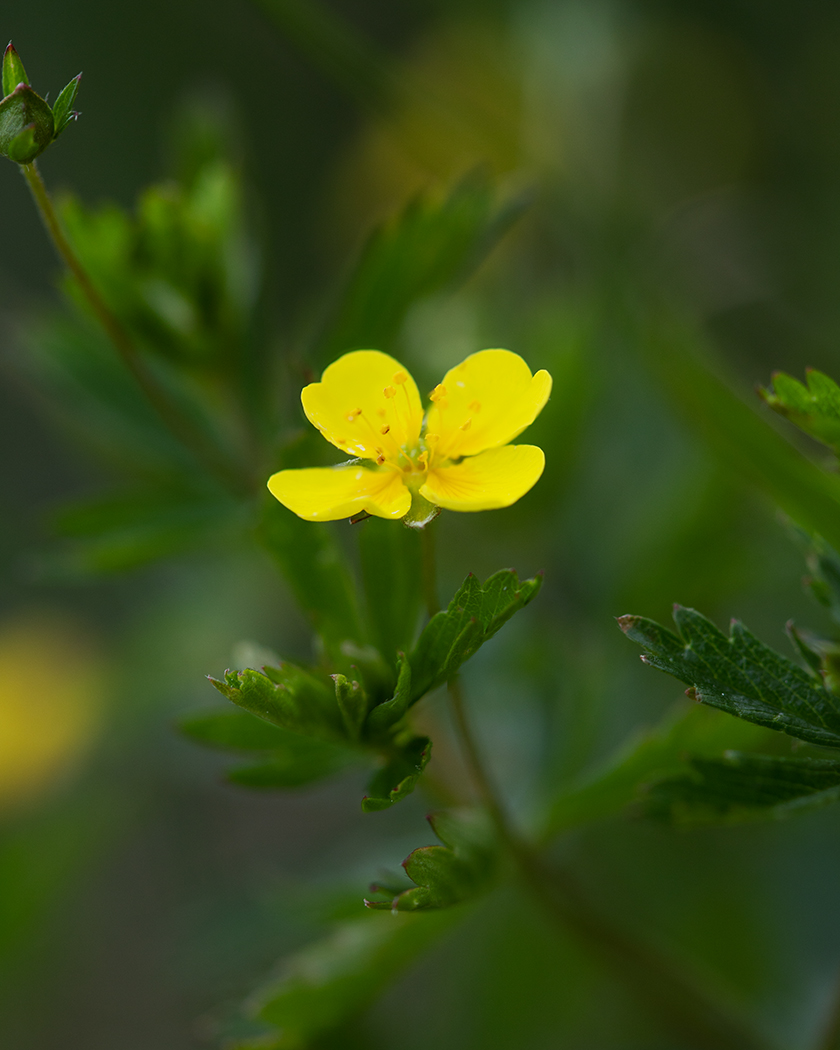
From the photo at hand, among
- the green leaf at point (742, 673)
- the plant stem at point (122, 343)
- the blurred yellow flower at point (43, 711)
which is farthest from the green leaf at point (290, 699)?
the blurred yellow flower at point (43, 711)

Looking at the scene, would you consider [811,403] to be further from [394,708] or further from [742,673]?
[394,708]

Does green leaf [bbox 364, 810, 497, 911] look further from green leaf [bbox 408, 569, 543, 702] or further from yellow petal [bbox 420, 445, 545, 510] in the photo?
yellow petal [bbox 420, 445, 545, 510]

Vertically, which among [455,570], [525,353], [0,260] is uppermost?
[0,260]

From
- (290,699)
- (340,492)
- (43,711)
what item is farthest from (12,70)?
(43,711)

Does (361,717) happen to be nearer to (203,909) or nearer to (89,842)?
(203,909)

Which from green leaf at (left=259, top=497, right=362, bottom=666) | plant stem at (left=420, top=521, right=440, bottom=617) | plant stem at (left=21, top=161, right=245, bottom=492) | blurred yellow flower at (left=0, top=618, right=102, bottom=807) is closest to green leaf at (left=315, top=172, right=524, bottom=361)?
plant stem at (left=21, top=161, right=245, bottom=492)

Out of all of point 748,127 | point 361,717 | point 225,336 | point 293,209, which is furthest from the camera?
point 293,209

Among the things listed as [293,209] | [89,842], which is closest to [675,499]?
[89,842]
